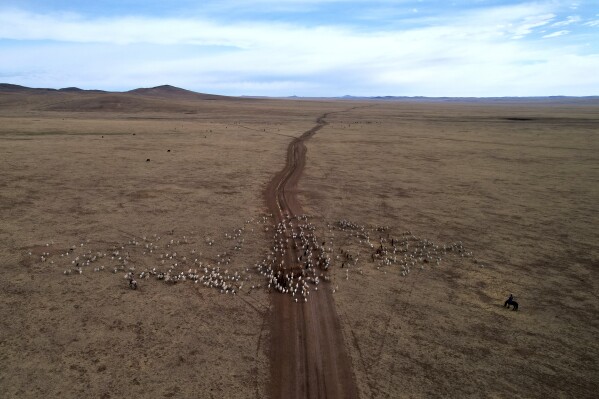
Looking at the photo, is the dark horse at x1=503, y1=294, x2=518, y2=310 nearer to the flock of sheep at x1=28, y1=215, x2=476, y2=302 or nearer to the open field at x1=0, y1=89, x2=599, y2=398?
the open field at x1=0, y1=89, x2=599, y2=398

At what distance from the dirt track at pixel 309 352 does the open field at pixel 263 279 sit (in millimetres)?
387

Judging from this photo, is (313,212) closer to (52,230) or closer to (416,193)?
(416,193)

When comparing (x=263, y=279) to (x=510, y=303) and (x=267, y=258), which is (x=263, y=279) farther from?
(x=510, y=303)

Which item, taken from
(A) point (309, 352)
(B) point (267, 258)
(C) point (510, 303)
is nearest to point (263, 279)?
(B) point (267, 258)

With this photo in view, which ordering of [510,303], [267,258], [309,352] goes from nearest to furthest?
[309,352], [510,303], [267,258]

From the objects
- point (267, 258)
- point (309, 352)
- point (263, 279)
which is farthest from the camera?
point (267, 258)

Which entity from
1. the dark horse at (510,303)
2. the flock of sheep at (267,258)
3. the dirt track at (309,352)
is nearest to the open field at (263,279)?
the flock of sheep at (267,258)

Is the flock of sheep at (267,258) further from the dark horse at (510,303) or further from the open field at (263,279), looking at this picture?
the dark horse at (510,303)

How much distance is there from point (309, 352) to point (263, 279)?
5.33 m

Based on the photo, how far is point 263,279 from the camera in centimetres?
1842

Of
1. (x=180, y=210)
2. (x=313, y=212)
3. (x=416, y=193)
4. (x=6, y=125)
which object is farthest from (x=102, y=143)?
(x=416, y=193)

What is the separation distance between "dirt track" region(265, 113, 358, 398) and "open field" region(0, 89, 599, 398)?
39cm

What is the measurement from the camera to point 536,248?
2220cm

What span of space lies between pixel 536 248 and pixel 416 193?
1155cm
